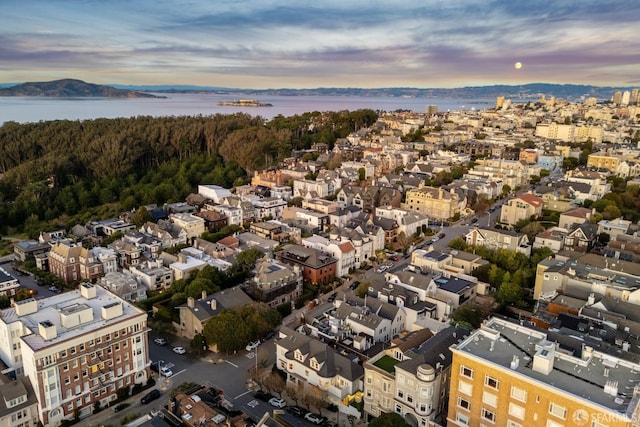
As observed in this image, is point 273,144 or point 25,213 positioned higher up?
point 273,144

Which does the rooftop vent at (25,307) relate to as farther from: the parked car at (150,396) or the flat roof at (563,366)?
the flat roof at (563,366)

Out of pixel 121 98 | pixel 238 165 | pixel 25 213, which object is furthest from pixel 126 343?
pixel 121 98

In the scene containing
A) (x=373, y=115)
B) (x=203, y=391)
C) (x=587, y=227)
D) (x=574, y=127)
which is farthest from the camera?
(x=373, y=115)

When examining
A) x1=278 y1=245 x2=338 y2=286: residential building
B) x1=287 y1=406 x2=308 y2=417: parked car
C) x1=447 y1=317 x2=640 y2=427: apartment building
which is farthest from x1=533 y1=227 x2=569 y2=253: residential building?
x1=287 y1=406 x2=308 y2=417: parked car

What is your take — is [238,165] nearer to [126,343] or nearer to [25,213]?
[25,213]

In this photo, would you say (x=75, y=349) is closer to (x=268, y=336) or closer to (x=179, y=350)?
(x=179, y=350)


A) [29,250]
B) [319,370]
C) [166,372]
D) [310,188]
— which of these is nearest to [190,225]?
[29,250]
